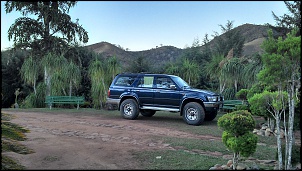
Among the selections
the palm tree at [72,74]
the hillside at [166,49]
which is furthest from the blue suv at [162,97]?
the hillside at [166,49]

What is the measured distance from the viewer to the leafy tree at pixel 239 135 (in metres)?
4.45

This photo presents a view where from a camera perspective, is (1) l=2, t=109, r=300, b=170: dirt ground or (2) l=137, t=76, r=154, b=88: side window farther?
(2) l=137, t=76, r=154, b=88: side window

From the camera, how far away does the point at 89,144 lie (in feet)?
22.1

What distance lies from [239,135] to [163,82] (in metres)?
6.68

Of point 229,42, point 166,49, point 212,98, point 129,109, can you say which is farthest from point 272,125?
point 166,49

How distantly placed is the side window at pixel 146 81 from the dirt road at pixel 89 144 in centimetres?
200

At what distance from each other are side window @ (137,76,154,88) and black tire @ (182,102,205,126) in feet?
6.09

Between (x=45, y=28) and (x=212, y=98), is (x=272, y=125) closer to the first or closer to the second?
(x=212, y=98)

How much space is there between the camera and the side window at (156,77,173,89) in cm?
1106

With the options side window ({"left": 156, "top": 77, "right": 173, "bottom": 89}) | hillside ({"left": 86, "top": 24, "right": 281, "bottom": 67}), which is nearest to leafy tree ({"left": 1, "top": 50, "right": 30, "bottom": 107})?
hillside ({"left": 86, "top": 24, "right": 281, "bottom": 67})

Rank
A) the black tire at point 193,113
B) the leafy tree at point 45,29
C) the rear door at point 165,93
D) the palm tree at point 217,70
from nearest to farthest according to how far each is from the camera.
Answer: the black tire at point 193,113 < the rear door at point 165,93 < the palm tree at point 217,70 < the leafy tree at point 45,29

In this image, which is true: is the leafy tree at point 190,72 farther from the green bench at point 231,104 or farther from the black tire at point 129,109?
the black tire at point 129,109

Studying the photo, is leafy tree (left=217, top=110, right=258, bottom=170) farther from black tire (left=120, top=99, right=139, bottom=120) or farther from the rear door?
black tire (left=120, top=99, right=139, bottom=120)

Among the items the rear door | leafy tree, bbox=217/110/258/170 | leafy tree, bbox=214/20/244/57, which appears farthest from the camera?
leafy tree, bbox=214/20/244/57
